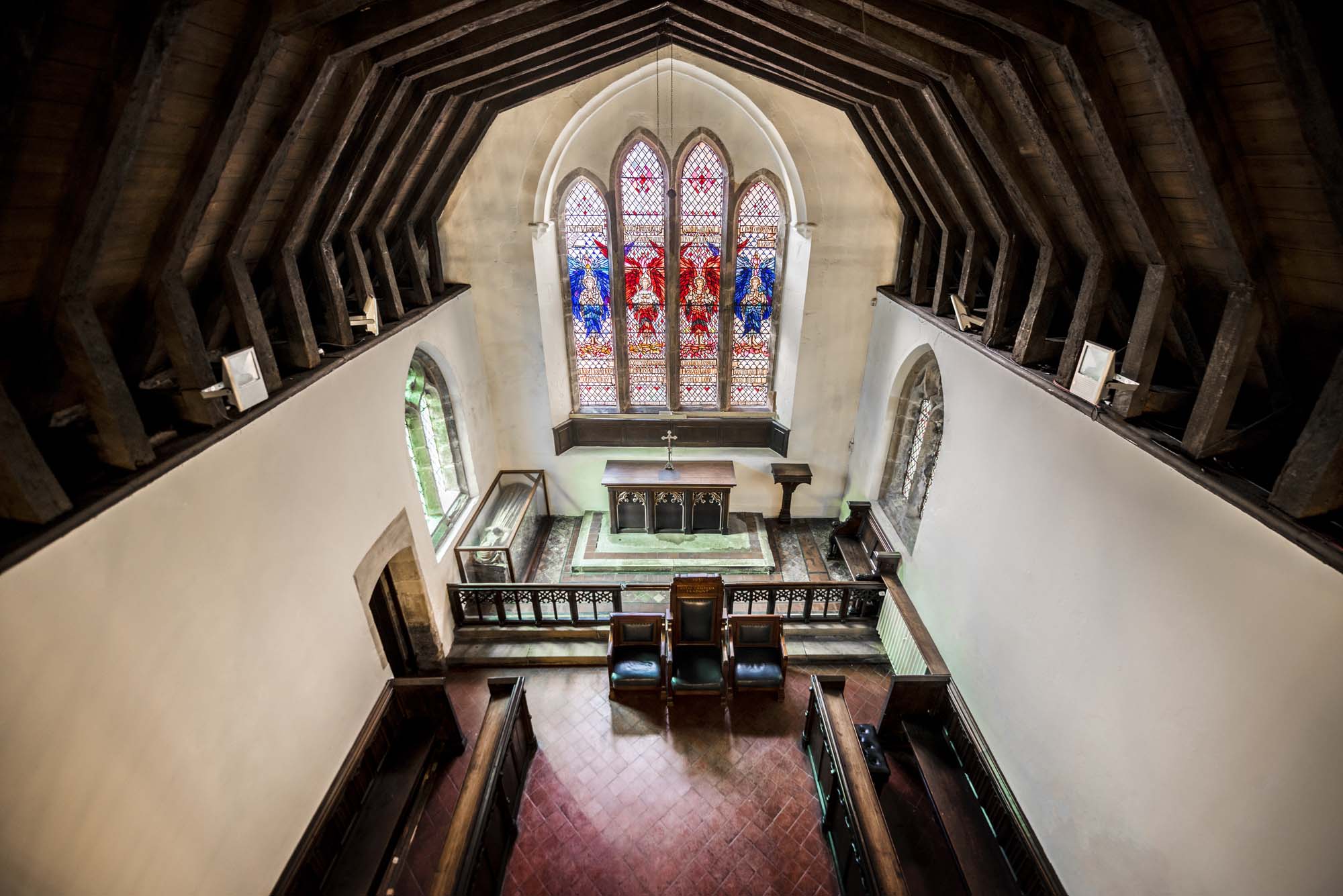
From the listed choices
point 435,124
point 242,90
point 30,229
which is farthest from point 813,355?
point 30,229

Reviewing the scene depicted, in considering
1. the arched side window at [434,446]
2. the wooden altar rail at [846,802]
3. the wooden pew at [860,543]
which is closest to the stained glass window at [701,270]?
the wooden pew at [860,543]

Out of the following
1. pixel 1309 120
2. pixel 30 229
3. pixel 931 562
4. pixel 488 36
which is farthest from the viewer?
pixel 931 562

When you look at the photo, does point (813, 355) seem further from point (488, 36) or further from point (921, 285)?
point (488, 36)

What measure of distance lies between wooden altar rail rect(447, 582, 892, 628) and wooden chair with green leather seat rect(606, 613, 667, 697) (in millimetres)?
448

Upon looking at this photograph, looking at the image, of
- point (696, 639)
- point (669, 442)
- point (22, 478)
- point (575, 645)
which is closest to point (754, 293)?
point (669, 442)

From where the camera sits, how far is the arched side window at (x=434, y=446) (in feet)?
22.1

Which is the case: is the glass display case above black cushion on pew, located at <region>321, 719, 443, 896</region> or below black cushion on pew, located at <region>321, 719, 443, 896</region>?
above

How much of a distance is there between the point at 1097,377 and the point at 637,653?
437cm

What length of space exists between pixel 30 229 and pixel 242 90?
3.30 ft

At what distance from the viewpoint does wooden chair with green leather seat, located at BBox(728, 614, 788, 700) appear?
5.59m

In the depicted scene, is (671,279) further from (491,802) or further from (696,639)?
(491,802)

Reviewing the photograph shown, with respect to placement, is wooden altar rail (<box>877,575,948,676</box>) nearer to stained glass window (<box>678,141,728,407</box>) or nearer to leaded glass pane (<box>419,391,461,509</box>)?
stained glass window (<box>678,141,728,407</box>)

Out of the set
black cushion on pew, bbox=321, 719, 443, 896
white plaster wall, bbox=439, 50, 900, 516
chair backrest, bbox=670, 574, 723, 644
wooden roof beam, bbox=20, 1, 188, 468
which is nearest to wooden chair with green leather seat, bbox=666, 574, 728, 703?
chair backrest, bbox=670, 574, 723, 644

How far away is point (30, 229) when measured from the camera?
2.37 m
